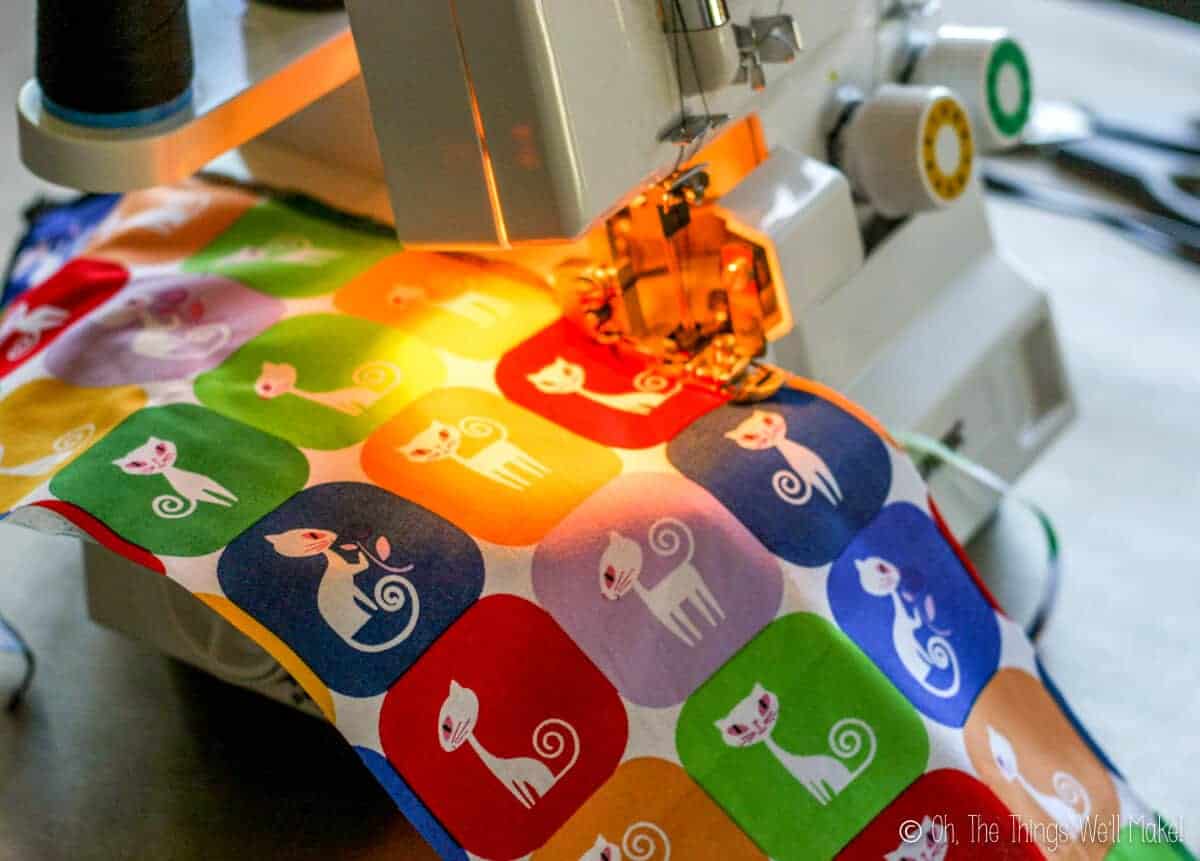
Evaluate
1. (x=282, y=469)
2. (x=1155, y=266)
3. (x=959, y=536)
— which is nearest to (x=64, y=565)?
(x=282, y=469)

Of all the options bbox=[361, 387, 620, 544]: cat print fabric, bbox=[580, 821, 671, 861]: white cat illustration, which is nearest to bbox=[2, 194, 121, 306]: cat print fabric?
bbox=[361, 387, 620, 544]: cat print fabric

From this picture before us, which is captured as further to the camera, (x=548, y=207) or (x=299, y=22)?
(x=299, y=22)

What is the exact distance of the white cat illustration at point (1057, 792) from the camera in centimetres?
73

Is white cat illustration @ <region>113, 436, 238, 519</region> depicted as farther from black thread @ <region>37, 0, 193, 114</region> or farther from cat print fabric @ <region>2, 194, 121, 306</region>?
cat print fabric @ <region>2, 194, 121, 306</region>

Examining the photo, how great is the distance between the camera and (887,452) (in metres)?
0.82

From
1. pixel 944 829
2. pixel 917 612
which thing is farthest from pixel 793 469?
Answer: pixel 944 829

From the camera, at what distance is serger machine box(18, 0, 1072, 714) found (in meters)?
0.67

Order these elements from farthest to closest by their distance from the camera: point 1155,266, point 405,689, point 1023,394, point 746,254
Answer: point 1155,266
point 1023,394
point 746,254
point 405,689

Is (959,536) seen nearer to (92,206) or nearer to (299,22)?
(299,22)

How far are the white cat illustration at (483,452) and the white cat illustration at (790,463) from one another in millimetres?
119

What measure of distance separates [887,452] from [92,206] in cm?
66

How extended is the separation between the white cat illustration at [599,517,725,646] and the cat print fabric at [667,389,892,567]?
0.05m

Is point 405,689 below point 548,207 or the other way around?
below

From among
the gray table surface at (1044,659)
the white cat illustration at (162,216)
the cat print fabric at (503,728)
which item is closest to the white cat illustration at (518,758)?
the cat print fabric at (503,728)
